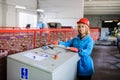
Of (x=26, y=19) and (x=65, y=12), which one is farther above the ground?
(x=65, y=12)

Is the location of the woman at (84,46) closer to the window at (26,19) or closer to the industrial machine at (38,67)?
the industrial machine at (38,67)

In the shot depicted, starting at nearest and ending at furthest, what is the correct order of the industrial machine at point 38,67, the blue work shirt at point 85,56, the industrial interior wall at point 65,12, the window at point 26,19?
1. the industrial machine at point 38,67
2. the blue work shirt at point 85,56
3. the window at point 26,19
4. the industrial interior wall at point 65,12

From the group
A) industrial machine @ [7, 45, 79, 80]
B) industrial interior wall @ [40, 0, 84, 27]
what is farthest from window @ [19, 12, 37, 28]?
industrial machine @ [7, 45, 79, 80]

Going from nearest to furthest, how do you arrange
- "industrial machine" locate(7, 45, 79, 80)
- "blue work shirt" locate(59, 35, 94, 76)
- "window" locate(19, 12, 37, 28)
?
"industrial machine" locate(7, 45, 79, 80), "blue work shirt" locate(59, 35, 94, 76), "window" locate(19, 12, 37, 28)

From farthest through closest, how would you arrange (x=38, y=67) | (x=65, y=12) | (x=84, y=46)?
(x=65, y=12)
(x=84, y=46)
(x=38, y=67)

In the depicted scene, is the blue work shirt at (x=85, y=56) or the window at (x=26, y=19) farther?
the window at (x=26, y=19)

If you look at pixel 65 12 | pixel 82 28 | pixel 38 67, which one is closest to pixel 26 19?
pixel 65 12

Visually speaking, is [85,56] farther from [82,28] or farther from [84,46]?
[82,28]

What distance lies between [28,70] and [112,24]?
2828 cm

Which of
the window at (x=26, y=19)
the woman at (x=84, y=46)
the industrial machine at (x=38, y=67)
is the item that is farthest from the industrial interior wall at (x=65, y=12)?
the industrial machine at (x=38, y=67)

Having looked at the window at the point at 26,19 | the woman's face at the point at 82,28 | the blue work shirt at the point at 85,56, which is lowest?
the blue work shirt at the point at 85,56

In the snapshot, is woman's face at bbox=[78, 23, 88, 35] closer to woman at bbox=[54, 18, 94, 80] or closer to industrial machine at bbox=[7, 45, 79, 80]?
woman at bbox=[54, 18, 94, 80]

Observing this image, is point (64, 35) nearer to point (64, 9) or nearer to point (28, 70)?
point (28, 70)

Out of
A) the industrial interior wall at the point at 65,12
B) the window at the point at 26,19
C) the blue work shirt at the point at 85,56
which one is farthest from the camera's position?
the industrial interior wall at the point at 65,12
